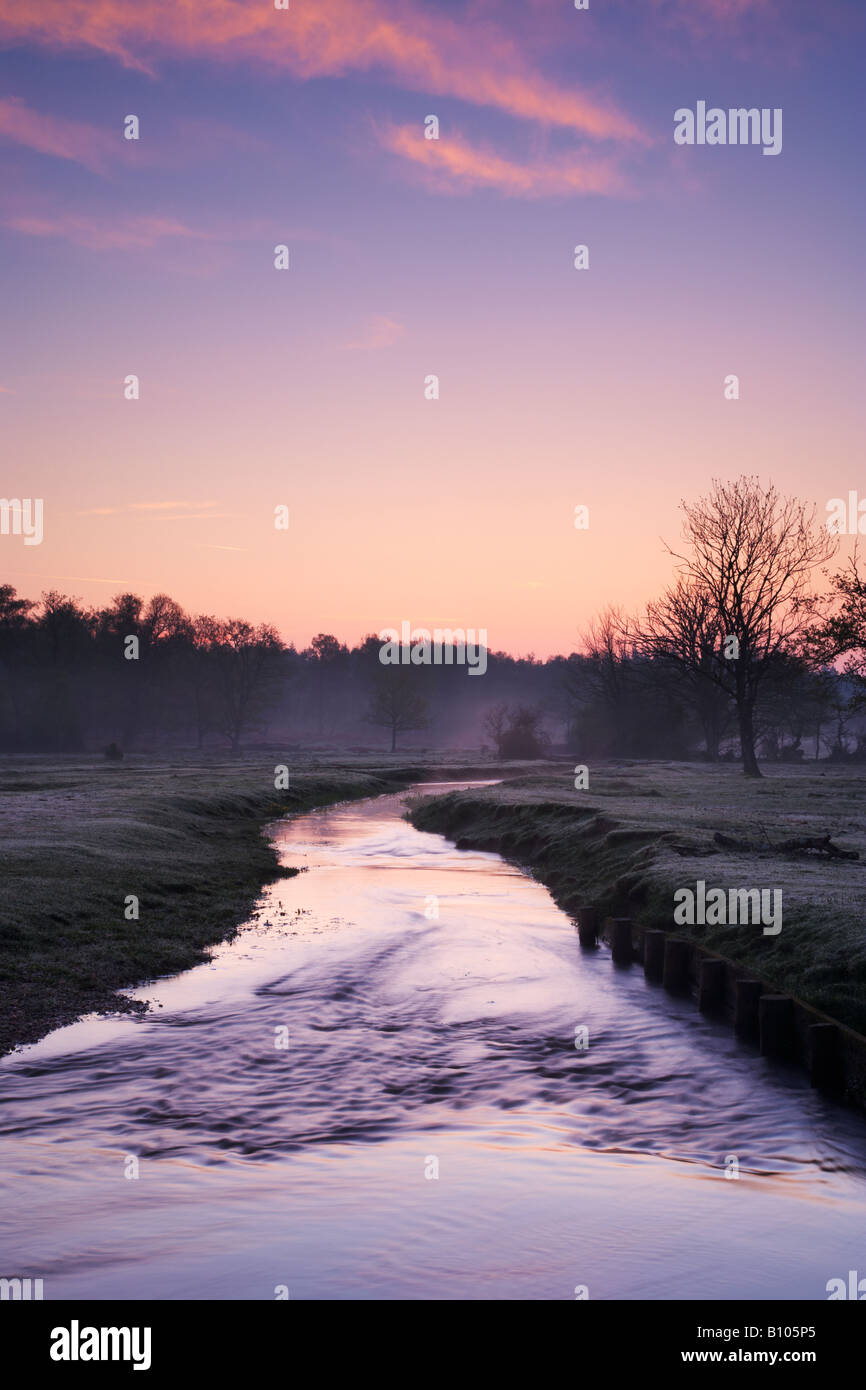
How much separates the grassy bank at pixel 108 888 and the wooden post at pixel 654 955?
9.26 m

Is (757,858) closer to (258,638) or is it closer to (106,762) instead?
(106,762)

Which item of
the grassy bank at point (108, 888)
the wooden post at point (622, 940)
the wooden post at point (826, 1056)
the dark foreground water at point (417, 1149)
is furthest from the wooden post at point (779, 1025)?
the grassy bank at point (108, 888)

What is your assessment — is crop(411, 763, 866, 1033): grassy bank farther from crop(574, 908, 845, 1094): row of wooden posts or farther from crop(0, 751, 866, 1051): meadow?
crop(574, 908, 845, 1094): row of wooden posts

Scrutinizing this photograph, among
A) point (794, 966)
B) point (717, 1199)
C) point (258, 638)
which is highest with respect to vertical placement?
point (258, 638)

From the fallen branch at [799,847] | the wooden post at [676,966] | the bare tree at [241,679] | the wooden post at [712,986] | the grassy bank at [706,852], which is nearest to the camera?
the grassy bank at [706,852]

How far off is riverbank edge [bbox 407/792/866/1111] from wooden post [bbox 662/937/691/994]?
4 cm

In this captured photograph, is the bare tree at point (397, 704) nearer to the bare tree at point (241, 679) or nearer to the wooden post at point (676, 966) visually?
the bare tree at point (241, 679)

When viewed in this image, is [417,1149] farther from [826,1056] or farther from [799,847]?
[799,847]

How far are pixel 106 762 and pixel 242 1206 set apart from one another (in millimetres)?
98444

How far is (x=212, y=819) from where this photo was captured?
4791 centimetres

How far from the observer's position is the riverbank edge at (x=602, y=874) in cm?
1342

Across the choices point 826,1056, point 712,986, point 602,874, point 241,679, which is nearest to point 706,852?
point 602,874

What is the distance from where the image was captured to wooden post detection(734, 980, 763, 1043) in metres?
15.6
